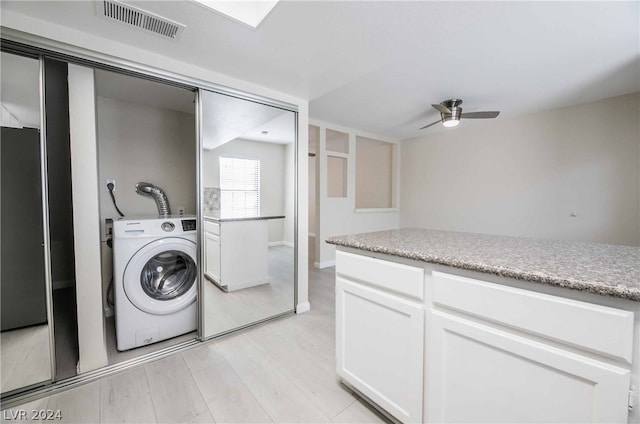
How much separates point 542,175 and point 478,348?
12.9 feet

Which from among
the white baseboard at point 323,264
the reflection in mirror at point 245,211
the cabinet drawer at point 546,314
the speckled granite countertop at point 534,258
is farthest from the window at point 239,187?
the white baseboard at point 323,264

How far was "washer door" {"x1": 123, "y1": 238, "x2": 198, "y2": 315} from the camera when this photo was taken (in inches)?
76.4

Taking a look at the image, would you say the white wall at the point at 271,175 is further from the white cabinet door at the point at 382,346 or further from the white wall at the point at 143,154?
the white cabinet door at the point at 382,346

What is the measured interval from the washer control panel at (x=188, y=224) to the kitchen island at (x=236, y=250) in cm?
17

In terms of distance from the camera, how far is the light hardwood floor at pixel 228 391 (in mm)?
1384

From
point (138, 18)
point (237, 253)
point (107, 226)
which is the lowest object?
point (237, 253)

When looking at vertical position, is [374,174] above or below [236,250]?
above

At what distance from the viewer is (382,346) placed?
1.31m

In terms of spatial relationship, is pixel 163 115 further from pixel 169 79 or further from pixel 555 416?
pixel 555 416

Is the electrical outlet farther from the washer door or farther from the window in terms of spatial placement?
the window

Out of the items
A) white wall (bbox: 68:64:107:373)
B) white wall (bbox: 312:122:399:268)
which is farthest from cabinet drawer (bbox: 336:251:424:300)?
white wall (bbox: 312:122:399:268)

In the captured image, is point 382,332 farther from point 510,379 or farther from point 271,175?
point 271,175

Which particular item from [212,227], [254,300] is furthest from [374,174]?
[212,227]

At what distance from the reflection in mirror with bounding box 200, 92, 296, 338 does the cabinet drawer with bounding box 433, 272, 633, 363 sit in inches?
71.4
